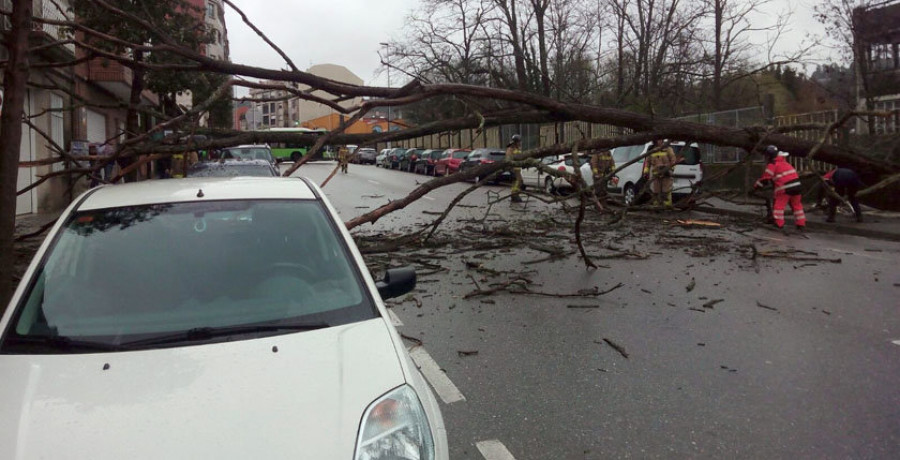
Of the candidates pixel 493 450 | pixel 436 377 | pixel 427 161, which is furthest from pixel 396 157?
pixel 493 450

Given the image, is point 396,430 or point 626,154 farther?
point 626,154

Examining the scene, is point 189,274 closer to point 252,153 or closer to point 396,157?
point 252,153

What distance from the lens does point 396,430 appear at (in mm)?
2340

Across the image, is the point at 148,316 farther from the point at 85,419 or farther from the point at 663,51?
the point at 663,51

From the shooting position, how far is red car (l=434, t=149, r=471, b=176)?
115 feet

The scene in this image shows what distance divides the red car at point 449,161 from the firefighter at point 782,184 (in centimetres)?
2256

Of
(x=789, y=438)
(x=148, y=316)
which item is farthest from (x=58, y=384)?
(x=789, y=438)

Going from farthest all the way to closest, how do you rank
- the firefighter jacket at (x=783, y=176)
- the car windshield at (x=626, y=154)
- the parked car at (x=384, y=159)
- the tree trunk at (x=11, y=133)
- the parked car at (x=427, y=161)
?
the parked car at (x=384, y=159), the parked car at (x=427, y=161), the car windshield at (x=626, y=154), the firefighter jacket at (x=783, y=176), the tree trunk at (x=11, y=133)

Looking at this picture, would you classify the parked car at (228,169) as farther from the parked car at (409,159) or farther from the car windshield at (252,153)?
the parked car at (409,159)

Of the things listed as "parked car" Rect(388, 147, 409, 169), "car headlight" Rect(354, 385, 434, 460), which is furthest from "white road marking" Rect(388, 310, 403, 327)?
"parked car" Rect(388, 147, 409, 169)

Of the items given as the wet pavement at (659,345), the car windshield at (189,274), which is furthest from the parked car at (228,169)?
the car windshield at (189,274)

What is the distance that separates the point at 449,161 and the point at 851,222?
24.2 m

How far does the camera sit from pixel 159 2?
1585 cm

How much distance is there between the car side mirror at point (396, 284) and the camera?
11.4 ft
